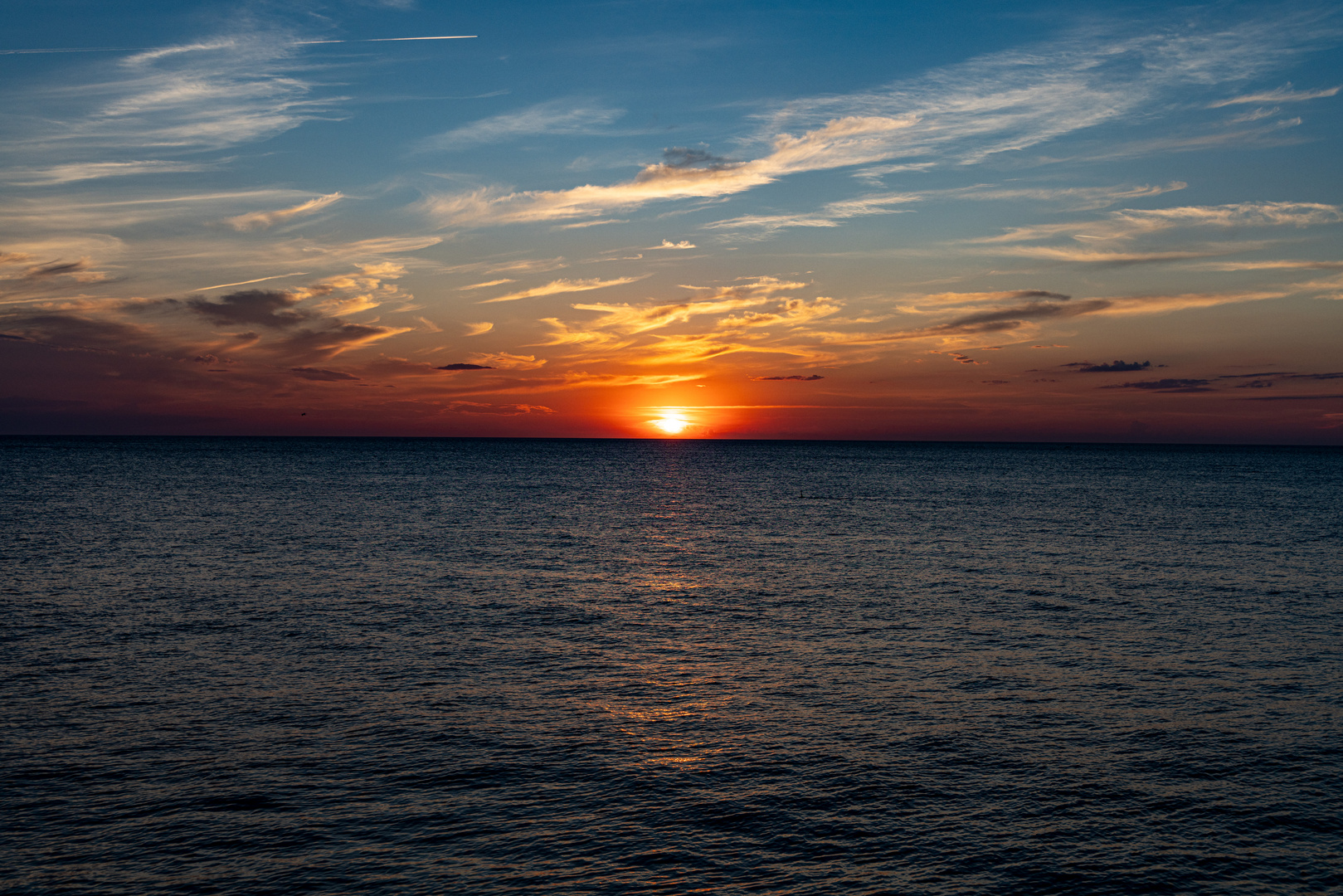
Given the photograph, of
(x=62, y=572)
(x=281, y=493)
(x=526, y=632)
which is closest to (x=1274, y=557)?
(x=526, y=632)

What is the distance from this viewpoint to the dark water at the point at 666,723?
11.4 meters

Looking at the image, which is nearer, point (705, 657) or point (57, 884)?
point (57, 884)

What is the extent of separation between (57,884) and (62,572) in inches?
1083

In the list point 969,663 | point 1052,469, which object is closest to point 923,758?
point 969,663

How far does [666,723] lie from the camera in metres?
16.6

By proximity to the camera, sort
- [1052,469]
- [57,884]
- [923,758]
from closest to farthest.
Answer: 1. [57,884]
2. [923,758]
3. [1052,469]

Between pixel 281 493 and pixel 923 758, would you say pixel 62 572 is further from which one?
pixel 281 493

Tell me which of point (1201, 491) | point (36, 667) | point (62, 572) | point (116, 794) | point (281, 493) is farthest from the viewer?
point (1201, 491)

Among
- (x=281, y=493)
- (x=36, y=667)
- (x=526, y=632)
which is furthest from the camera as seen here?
(x=281, y=493)

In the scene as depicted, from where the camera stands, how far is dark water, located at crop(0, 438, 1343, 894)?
37.6ft

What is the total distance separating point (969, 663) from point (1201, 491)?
294 ft

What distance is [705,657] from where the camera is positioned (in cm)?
2164

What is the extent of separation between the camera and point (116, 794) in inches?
516

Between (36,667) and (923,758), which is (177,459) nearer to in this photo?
(36,667)
